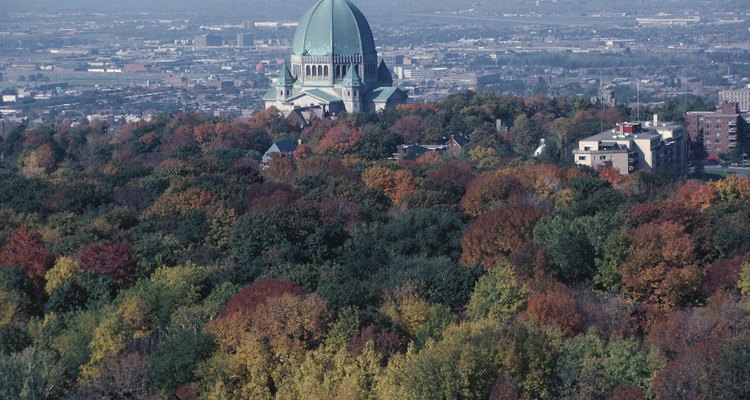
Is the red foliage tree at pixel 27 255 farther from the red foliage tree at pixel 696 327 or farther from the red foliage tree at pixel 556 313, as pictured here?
the red foliage tree at pixel 696 327

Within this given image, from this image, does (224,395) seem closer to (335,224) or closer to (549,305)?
(549,305)

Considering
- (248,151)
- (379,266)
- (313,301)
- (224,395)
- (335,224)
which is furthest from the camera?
(248,151)

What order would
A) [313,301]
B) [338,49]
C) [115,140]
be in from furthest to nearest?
[338,49]
[115,140]
[313,301]

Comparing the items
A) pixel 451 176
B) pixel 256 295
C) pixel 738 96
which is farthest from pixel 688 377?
pixel 738 96

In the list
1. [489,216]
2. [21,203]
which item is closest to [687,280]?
[489,216]

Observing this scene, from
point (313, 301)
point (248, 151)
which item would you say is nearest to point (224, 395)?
point (313, 301)

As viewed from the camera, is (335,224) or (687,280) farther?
(335,224)

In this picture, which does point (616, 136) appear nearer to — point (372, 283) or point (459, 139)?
point (459, 139)
